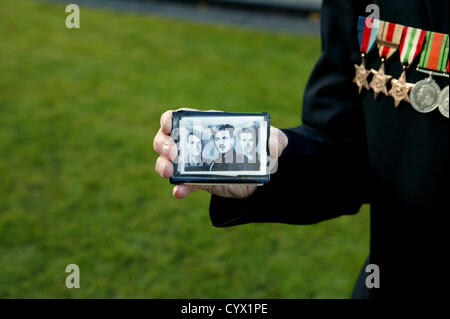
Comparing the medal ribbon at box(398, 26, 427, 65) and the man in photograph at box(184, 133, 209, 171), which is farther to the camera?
the medal ribbon at box(398, 26, 427, 65)

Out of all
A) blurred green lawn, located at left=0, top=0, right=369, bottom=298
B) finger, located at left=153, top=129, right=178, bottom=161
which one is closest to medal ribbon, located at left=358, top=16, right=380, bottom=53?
finger, located at left=153, top=129, right=178, bottom=161

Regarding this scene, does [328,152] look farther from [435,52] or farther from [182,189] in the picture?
[182,189]

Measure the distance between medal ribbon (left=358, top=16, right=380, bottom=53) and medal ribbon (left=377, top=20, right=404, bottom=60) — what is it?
0.05ft

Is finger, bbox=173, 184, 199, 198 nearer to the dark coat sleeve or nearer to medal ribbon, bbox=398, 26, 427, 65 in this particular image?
the dark coat sleeve

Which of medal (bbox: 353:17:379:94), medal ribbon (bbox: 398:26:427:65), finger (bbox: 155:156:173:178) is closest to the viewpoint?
finger (bbox: 155:156:173:178)

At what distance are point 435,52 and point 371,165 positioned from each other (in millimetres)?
361

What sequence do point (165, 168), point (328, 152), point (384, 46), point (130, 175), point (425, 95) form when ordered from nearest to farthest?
point (165, 168)
point (425, 95)
point (384, 46)
point (328, 152)
point (130, 175)

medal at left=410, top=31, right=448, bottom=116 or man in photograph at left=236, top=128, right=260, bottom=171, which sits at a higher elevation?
medal at left=410, top=31, right=448, bottom=116

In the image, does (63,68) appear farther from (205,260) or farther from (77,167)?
(205,260)

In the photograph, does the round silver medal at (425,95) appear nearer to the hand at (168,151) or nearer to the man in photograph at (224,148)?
the hand at (168,151)

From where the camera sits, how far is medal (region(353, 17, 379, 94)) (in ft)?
4.65

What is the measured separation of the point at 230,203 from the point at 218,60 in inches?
181

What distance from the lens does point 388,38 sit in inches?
55.5

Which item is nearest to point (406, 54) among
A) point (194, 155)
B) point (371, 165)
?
point (371, 165)
